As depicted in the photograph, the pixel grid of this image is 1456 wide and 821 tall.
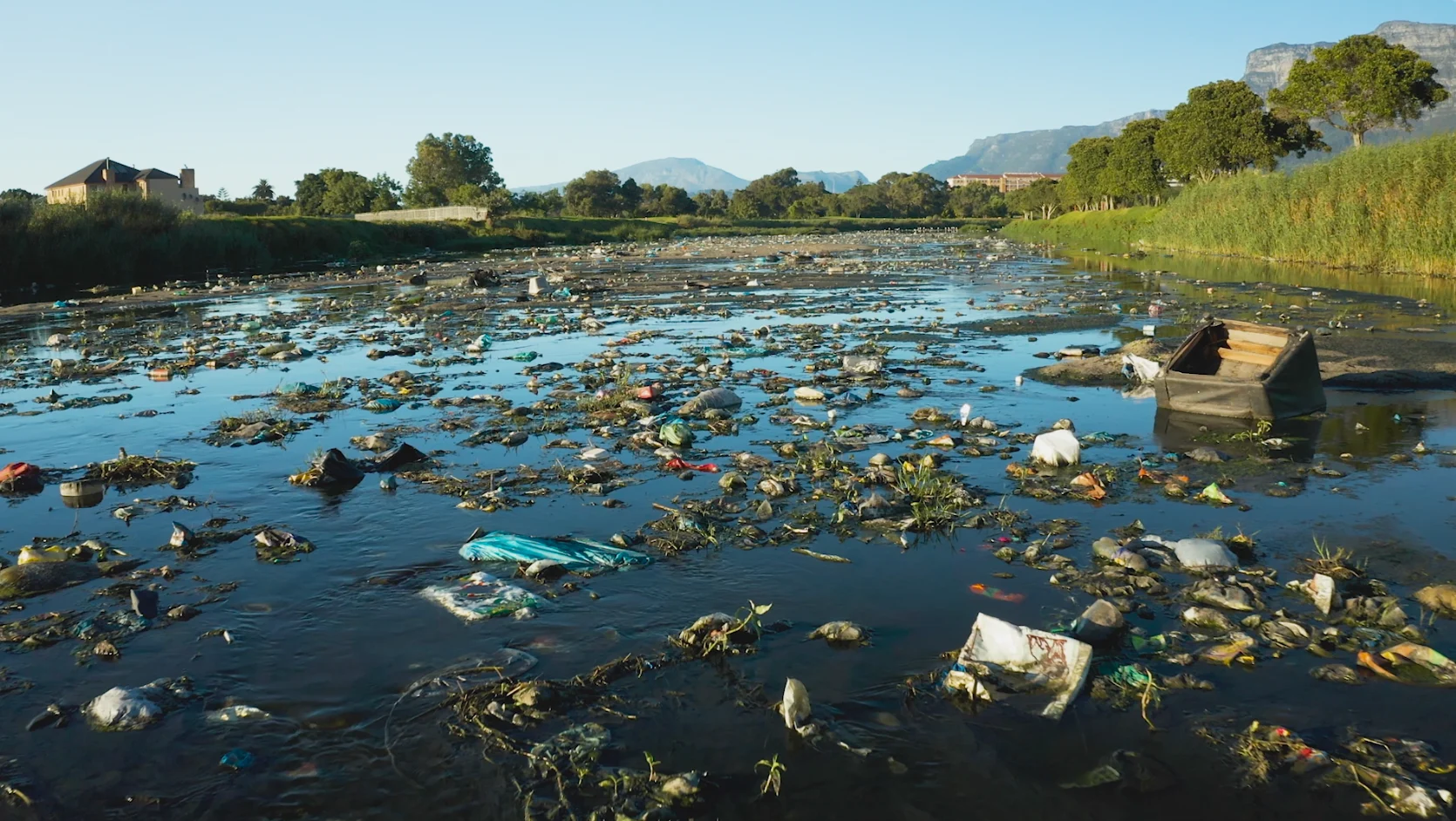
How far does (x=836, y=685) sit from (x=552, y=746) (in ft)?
3.96

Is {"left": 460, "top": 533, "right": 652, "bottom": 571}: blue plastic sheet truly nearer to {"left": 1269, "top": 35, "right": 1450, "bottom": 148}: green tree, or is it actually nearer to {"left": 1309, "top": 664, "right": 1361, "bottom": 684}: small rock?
{"left": 1309, "top": 664, "right": 1361, "bottom": 684}: small rock

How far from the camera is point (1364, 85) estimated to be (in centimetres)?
3984

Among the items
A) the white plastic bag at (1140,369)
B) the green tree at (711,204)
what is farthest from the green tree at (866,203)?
the white plastic bag at (1140,369)

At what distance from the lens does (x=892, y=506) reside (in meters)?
6.23

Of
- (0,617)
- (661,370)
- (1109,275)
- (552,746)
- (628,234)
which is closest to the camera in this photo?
(552,746)

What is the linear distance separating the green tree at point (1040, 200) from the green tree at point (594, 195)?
4367 centimetres

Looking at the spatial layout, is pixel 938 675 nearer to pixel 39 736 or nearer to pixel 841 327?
pixel 39 736

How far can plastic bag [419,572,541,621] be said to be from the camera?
4.80m

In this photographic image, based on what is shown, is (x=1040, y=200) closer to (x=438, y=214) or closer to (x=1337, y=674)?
(x=438, y=214)

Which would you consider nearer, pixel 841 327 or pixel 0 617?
pixel 0 617

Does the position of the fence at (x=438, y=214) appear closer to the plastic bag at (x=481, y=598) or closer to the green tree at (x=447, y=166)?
the green tree at (x=447, y=166)

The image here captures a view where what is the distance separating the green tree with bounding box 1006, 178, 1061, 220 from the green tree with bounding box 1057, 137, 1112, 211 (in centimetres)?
507

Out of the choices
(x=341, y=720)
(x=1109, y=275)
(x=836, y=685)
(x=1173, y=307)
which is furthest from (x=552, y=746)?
(x=1109, y=275)

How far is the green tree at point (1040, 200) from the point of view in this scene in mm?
81812
